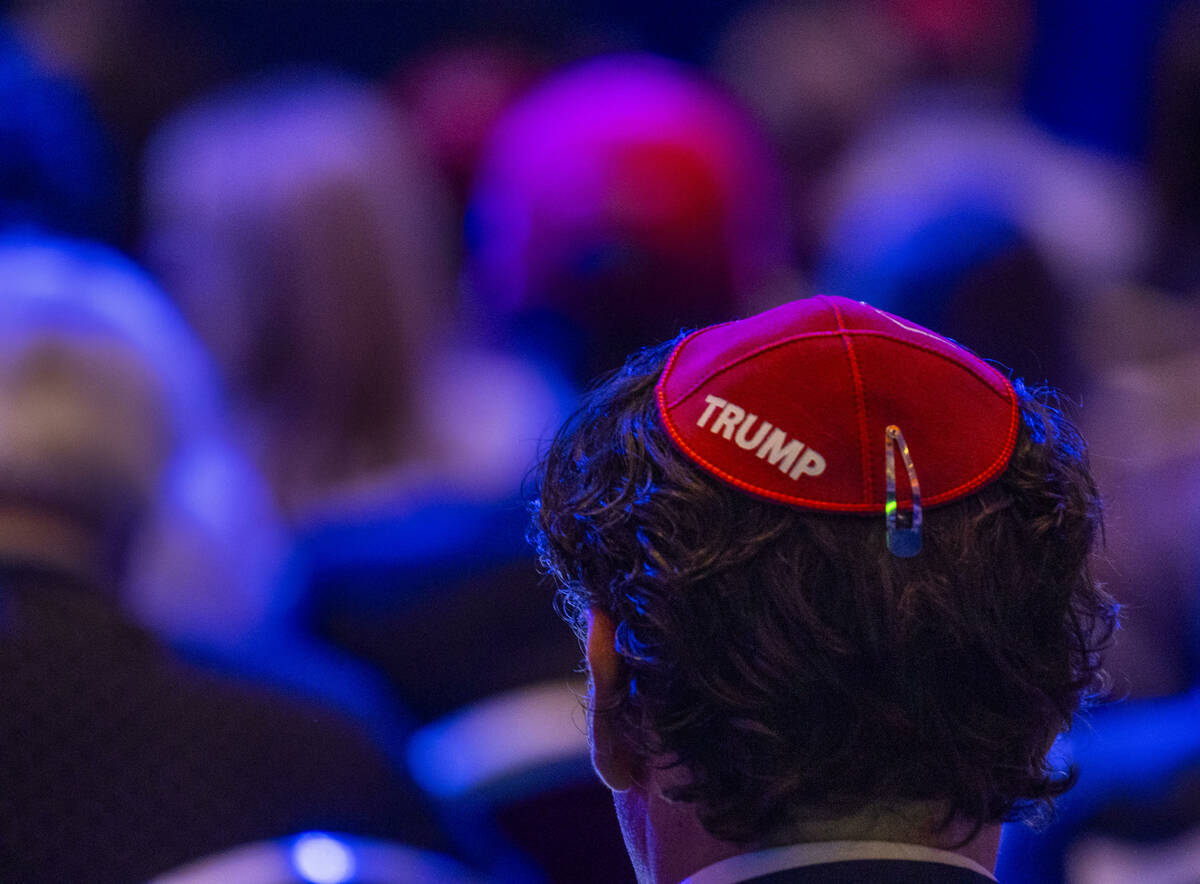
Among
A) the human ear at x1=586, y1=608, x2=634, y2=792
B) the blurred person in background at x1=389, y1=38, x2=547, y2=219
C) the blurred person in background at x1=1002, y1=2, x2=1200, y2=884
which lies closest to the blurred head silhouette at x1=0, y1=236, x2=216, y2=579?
the human ear at x1=586, y1=608, x2=634, y2=792

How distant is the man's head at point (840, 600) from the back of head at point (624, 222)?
1.03 m

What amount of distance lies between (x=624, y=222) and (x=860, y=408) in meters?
1.18

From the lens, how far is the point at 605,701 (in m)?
1.26

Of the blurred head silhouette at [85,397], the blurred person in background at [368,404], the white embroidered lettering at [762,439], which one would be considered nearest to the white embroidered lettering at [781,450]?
the white embroidered lettering at [762,439]

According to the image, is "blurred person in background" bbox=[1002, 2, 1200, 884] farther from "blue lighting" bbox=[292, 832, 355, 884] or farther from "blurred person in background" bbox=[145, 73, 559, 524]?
"blurred person in background" bbox=[145, 73, 559, 524]

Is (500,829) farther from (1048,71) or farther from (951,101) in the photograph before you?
(1048,71)

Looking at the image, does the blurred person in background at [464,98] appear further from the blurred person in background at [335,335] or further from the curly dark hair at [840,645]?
the curly dark hair at [840,645]

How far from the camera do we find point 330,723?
1653 mm

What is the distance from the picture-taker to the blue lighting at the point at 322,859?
4.94 feet

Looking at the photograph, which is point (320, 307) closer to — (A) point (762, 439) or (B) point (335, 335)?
(B) point (335, 335)

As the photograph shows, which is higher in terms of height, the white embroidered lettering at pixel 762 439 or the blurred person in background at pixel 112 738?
the white embroidered lettering at pixel 762 439

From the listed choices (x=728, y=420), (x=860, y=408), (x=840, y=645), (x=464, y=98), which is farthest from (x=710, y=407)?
(x=464, y=98)

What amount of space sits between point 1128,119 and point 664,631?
21.4 feet

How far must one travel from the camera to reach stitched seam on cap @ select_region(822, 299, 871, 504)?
1.15 metres
